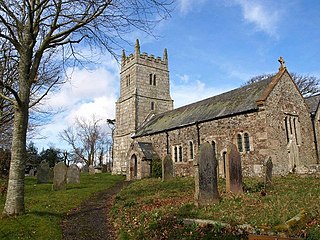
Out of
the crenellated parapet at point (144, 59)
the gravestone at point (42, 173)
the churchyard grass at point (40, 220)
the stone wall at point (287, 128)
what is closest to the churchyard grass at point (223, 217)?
the churchyard grass at point (40, 220)

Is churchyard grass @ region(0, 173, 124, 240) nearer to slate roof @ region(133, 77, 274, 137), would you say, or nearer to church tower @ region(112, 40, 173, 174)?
slate roof @ region(133, 77, 274, 137)

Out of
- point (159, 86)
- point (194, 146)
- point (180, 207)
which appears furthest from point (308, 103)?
point (180, 207)

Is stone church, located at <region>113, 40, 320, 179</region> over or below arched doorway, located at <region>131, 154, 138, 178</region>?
over

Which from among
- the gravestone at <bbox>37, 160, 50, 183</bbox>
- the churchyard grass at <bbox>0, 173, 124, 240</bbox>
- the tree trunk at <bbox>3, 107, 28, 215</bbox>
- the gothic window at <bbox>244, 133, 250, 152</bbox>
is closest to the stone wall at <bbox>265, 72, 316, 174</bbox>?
the gothic window at <bbox>244, 133, 250, 152</bbox>

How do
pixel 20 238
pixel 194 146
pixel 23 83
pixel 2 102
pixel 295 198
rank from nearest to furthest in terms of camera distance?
1. pixel 20 238
2. pixel 295 198
3. pixel 23 83
4. pixel 2 102
5. pixel 194 146

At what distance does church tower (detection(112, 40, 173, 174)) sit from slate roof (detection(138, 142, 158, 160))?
493cm

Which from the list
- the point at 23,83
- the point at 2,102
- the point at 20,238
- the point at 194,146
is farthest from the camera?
the point at 194,146

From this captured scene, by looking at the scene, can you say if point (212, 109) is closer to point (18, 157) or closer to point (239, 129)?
point (239, 129)

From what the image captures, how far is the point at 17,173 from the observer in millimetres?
7996

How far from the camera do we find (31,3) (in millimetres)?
8359

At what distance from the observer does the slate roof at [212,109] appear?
1859 centimetres

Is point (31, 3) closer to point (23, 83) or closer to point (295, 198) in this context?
point (23, 83)

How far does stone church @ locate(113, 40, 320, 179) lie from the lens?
55.4ft

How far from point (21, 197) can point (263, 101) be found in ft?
46.7
